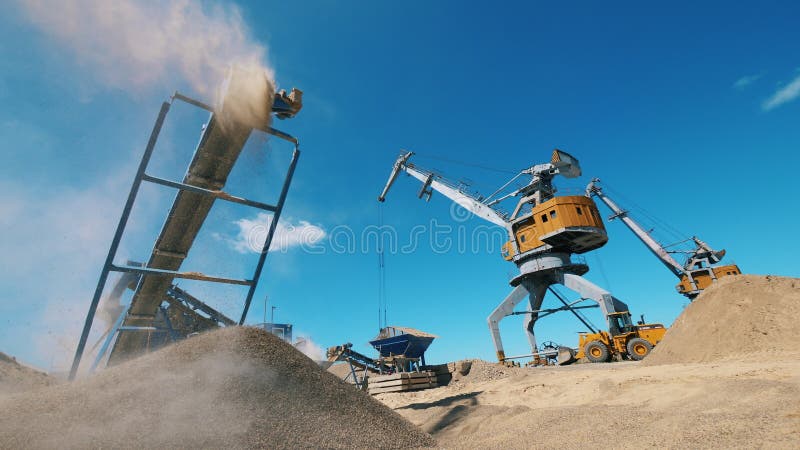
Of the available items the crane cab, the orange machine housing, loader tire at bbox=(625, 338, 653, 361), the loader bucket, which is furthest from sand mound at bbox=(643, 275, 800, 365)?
the orange machine housing

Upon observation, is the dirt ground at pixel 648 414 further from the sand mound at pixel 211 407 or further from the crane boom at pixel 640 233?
the crane boom at pixel 640 233

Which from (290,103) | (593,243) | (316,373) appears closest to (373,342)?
(593,243)

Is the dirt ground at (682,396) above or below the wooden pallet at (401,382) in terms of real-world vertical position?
below

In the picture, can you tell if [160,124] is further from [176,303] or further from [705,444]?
[705,444]

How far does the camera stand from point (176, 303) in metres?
10.9

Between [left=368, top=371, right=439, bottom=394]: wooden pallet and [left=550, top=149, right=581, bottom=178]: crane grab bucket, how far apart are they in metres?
12.6

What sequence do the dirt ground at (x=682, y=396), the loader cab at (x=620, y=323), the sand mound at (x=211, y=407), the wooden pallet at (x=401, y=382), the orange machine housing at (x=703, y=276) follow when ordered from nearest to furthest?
the sand mound at (x=211, y=407) → the dirt ground at (x=682, y=396) → the loader cab at (x=620, y=323) → the wooden pallet at (x=401, y=382) → the orange machine housing at (x=703, y=276)

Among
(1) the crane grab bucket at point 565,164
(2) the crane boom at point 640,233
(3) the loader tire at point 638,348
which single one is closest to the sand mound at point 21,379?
(3) the loader tire at point 638,348

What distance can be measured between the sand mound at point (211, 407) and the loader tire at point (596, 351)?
36.6 feet

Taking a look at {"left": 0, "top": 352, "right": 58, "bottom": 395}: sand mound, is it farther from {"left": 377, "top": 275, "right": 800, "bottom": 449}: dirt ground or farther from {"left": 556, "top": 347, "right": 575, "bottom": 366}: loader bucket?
{"left": 556, "top": 347, "right": 575, "bottom": 366}: loader bucket

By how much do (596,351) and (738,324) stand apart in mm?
4830

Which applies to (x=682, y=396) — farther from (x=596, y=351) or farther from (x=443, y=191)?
(x=443, y=191)

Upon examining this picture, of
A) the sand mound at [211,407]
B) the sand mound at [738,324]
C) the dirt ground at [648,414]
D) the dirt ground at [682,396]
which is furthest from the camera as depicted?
the sand mound at [738,324]

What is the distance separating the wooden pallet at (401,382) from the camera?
14500mm
